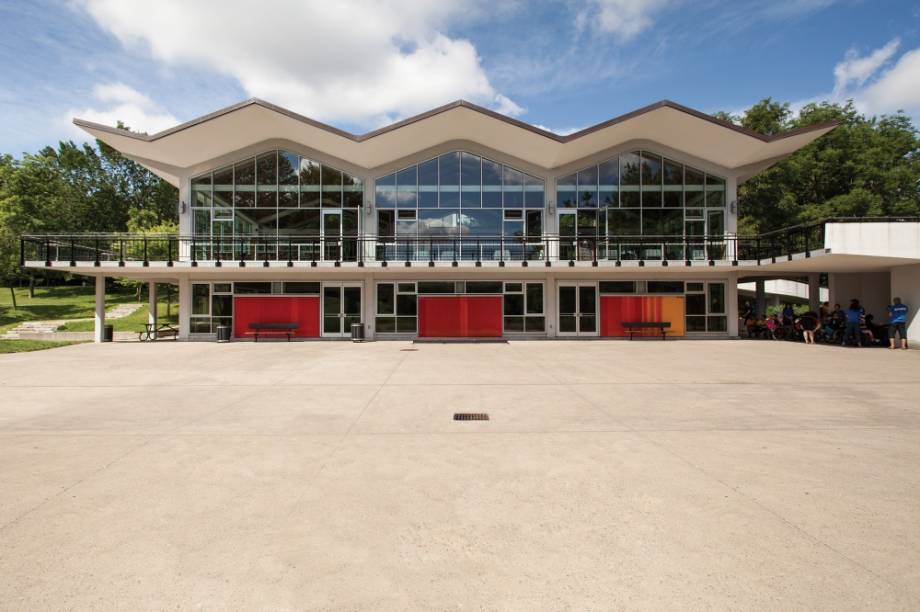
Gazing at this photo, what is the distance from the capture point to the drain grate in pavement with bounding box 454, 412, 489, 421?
698 centimetres

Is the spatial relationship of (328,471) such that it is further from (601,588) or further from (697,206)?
(697,206)

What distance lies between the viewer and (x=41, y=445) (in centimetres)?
573

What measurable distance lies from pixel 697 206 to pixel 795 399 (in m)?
16.4

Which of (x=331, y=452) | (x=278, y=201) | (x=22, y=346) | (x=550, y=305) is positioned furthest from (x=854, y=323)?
(x=22, y=346)

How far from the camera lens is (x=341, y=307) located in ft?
71.7

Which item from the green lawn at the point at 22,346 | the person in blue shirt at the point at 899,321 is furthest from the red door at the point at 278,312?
the person in blue shirt at the point at 899,321

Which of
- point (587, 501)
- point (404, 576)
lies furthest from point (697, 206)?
point (404, 576)

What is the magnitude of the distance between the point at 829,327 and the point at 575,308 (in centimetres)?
1043

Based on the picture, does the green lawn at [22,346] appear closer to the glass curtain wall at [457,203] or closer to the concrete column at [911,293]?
the glass curtain wall at [457,203]

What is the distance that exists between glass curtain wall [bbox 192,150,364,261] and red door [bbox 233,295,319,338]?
8.44ft

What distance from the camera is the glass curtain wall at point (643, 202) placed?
21.9m

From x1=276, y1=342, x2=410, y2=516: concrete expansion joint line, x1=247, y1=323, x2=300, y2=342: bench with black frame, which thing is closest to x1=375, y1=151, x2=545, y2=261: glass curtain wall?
x1=247, y1=323, x2=300, y2=342: bench with black frame

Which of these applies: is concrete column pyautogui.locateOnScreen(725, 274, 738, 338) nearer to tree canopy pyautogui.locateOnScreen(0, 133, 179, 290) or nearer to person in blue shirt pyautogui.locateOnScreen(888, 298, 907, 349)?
person in blue shirt pyautogui.locateOnScreen(888, 298, 907, 349)

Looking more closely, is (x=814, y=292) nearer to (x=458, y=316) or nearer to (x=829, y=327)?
(x=829, y=327)
